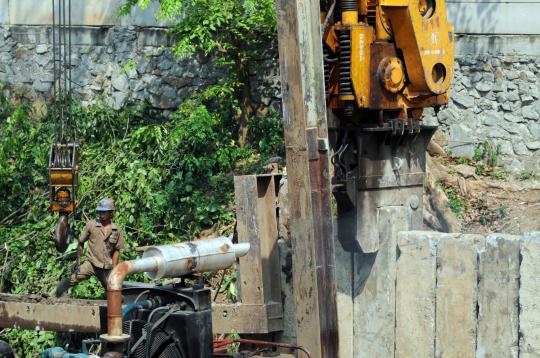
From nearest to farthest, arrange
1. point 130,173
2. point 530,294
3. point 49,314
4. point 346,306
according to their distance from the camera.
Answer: point 530,294 < point 346,306 < point 49,314 < point 130,173

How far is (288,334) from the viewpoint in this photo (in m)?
8.42

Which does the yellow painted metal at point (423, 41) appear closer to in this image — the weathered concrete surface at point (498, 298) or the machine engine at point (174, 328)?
the weathered concrete surface at point (498, 298)

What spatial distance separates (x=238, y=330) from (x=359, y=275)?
3.63 ft

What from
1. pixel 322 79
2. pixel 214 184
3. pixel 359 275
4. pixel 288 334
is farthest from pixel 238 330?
pixel 214 184

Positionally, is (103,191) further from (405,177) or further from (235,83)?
(405,177)

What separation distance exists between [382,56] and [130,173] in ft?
19.2

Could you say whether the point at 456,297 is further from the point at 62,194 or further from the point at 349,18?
the point at 62,194

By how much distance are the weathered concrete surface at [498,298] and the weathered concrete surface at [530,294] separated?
0.22 ft

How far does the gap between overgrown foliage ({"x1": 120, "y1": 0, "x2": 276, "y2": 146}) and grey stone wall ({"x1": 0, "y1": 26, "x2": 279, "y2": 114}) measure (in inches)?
7.9

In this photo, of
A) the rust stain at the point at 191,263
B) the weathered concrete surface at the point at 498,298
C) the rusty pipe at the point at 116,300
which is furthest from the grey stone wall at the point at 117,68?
the rusty pipe at the point at 116,300

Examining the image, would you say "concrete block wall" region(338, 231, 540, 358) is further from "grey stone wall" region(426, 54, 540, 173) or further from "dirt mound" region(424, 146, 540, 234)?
"grey stone wall" region(426, 54, 540, 173)

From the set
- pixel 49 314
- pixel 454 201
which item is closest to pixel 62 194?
pixel 49 314

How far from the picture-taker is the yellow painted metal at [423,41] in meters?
7.86

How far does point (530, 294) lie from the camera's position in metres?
6.80
